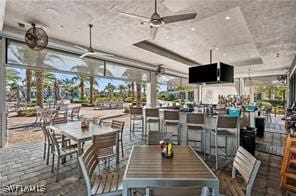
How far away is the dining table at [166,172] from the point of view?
1.56 meters

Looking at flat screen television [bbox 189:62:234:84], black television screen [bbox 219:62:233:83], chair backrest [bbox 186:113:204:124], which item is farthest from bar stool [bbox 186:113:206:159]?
black television screen [bbox 219:62:233:83]

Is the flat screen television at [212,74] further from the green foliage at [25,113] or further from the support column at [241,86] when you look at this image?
the green foliage at [25,113]

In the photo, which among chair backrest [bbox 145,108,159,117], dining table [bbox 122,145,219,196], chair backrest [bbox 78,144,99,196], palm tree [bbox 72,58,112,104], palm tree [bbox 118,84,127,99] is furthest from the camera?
palm tree [bbox 118,84,127,99]

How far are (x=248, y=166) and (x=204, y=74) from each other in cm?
510

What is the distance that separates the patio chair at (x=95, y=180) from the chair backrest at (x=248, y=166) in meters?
1.25

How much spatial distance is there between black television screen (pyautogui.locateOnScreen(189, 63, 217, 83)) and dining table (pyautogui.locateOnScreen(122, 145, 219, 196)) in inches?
182

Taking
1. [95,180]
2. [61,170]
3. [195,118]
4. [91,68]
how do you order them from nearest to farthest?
[95,180] → [61,170] → [195,118] → [91,68]

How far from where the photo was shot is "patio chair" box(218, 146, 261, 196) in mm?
1692

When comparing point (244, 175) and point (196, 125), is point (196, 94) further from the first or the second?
point (244, 175)

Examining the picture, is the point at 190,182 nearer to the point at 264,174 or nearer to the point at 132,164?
the point at 132,164

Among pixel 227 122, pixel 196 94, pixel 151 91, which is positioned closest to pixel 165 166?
pixel 227 122

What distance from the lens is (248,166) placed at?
1864mm

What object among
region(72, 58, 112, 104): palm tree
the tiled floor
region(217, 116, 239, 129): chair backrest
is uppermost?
region(72, 58, 112, 104): palm tree

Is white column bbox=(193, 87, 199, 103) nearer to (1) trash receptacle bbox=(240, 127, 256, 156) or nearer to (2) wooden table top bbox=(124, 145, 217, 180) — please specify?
(1) trash receptacle bbox=(240, 127, 256, 156)
